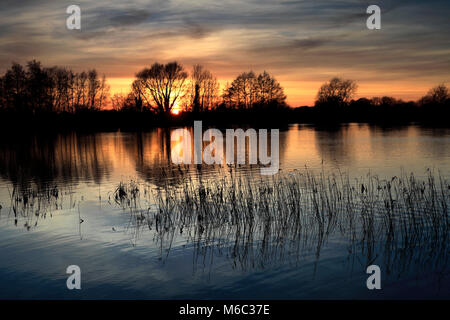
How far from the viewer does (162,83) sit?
76188 mm

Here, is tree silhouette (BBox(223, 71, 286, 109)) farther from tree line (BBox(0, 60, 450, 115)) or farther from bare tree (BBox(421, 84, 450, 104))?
bare tree (BBox(421, 84, 450, 104))

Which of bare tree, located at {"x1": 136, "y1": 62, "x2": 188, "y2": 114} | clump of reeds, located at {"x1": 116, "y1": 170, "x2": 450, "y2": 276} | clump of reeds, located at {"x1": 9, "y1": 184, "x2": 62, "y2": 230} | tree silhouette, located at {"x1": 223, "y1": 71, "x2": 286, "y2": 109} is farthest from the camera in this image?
tree silhouette, located at {"x1": 223, "y1": 71, "x2": 286, "y2": 109}

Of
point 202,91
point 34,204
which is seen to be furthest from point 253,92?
point 34,204

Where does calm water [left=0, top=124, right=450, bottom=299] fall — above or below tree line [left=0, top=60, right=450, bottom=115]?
below

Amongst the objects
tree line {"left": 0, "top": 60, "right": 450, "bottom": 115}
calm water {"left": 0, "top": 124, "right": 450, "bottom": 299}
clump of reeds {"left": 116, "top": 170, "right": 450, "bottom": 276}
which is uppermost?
tree line {"left": 0, "top": 60, "right": 450, "bottom": 115}

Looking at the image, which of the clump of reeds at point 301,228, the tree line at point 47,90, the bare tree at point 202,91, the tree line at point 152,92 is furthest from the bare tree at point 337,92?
the clump of reeds at point 301,228

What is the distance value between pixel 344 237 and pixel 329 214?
1595mm

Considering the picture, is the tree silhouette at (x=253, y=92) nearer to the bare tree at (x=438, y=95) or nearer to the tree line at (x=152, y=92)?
the tree line at (x=152, y=92)

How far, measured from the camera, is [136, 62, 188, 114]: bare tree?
249ft

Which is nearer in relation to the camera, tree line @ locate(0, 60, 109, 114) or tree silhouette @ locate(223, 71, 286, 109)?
tree line @ locate(0, 60, 109, 114)

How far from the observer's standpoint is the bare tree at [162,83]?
75938mm

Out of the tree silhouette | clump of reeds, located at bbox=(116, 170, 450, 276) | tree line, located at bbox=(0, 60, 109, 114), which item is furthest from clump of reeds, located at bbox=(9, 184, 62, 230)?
→ the tree silhouette
